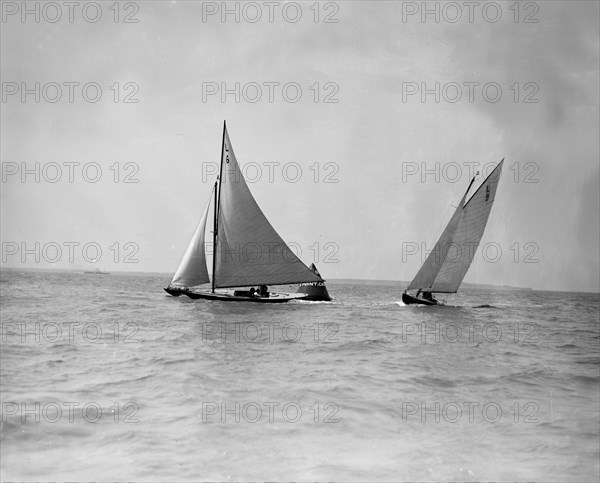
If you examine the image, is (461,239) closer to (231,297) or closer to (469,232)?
(469,232)

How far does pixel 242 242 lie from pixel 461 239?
1617 centimetres

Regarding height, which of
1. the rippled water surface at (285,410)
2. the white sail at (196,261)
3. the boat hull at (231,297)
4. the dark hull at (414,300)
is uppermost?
the white sail at (196,261)

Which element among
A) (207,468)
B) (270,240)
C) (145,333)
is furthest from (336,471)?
(270,240)

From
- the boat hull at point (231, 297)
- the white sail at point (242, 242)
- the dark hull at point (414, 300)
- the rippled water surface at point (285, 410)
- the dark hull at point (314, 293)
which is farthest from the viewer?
the dark hull at point (314, 293)

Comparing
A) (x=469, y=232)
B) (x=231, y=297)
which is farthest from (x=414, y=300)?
(x=231, y=297)

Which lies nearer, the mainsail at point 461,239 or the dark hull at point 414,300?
the mainsail at point 461,239

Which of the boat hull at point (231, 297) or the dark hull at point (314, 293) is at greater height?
the boat hull at point (231, 297)

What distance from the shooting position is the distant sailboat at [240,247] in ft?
120

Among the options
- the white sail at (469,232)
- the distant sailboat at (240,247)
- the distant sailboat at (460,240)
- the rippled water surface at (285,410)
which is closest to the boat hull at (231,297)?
the distant sailboat at (240,247)

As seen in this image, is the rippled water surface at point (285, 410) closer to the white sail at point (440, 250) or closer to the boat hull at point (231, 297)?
the boat hull at point (231, 297)

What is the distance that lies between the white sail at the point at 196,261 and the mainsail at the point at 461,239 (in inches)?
657

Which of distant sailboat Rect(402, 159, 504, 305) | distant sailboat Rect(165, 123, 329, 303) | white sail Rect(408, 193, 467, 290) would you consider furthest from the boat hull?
distant sailboat Rect(402, 159, 504, 305)

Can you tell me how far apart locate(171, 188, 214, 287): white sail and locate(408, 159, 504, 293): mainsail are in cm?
1669

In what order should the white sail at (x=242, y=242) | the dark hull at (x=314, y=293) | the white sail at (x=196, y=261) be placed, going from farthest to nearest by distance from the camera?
the dark hull at (x=314, y=293)
the white sail at (x=196, y=261)
the white sail at (x=242, y=242)
